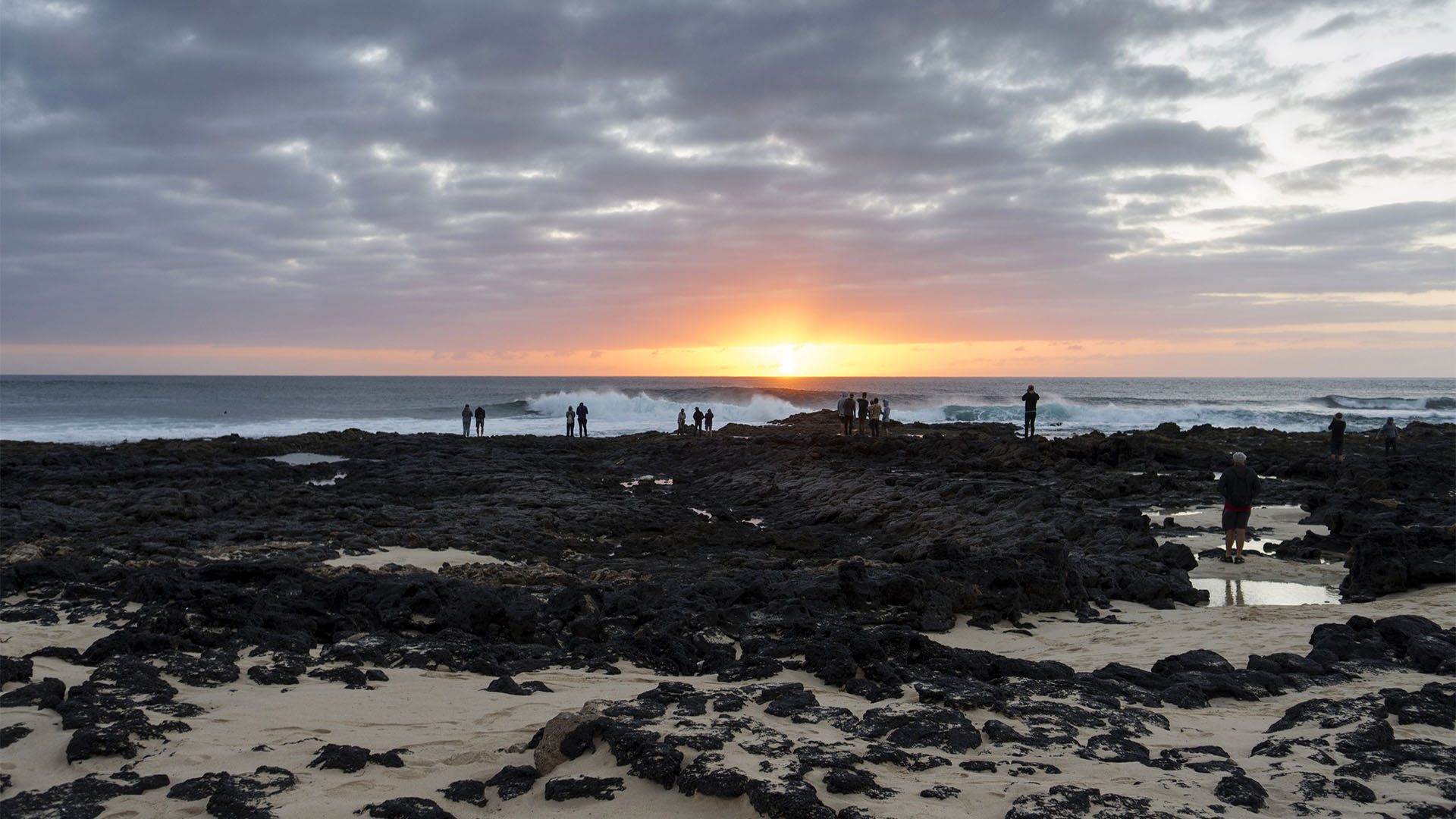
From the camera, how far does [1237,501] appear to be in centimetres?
1080

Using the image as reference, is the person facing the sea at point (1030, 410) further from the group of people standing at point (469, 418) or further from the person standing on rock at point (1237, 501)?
the group of people standing at point (469, 418)

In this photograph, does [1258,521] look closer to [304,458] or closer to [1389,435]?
[1389,435]

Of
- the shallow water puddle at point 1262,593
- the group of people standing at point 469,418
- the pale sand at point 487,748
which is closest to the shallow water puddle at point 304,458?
the group of people standing at point 469,418

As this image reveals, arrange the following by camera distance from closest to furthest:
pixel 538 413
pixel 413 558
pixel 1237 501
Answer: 1. pixel 1237 501
2. pixel 413 558
3. pixel 538 413

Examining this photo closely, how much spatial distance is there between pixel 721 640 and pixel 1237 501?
25.2 ft

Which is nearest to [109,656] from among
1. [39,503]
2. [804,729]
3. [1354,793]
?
[804,729]

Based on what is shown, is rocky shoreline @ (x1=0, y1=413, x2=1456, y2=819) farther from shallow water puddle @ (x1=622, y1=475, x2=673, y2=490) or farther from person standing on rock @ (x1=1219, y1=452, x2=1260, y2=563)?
shallow water puddle @ (x1=622, y1=475, x2=673, y2=490)

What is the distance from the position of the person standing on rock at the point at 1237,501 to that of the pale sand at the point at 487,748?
4.52m

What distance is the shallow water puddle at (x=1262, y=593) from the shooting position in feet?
29.7

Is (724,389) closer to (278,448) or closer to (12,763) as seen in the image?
(278,448)

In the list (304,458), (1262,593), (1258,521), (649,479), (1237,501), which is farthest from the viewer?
(304,458)

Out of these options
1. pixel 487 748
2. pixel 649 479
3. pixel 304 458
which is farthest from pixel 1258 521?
pixel 304 458

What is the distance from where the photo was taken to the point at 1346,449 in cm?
2852

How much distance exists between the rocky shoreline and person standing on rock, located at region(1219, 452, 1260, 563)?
778mm
